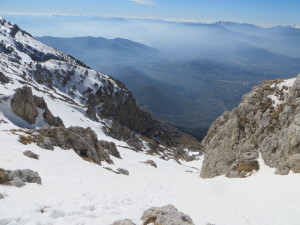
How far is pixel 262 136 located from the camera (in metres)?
41.7

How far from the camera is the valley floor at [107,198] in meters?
15.4

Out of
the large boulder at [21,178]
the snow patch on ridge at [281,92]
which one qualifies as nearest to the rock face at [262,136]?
the snow patch on ridge at [281,92]

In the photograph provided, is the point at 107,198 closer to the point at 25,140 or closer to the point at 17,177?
the point at 17,177

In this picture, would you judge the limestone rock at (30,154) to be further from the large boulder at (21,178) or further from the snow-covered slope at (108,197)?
the large boulder at (21,178)

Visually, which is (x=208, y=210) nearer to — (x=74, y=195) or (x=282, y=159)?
(x=74, y=195)

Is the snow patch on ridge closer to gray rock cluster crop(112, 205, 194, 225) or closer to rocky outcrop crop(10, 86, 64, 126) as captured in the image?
gray rock cluster crop(112, 205, 194, 225)

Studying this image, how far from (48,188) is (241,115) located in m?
36.8

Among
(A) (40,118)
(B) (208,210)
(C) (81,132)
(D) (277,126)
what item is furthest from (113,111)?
(B) (208,210)

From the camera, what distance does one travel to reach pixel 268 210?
24672mm

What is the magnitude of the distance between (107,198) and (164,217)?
6846 millimetres

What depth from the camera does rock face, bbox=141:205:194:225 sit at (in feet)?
50.1

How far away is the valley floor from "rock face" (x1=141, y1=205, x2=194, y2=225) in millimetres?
739

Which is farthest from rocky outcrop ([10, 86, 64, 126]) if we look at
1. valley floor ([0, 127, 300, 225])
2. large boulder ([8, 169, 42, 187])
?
large boulder ([8, 169, 42, 187])

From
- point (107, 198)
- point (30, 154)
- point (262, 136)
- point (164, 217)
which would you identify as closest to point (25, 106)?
point (30, 154)
